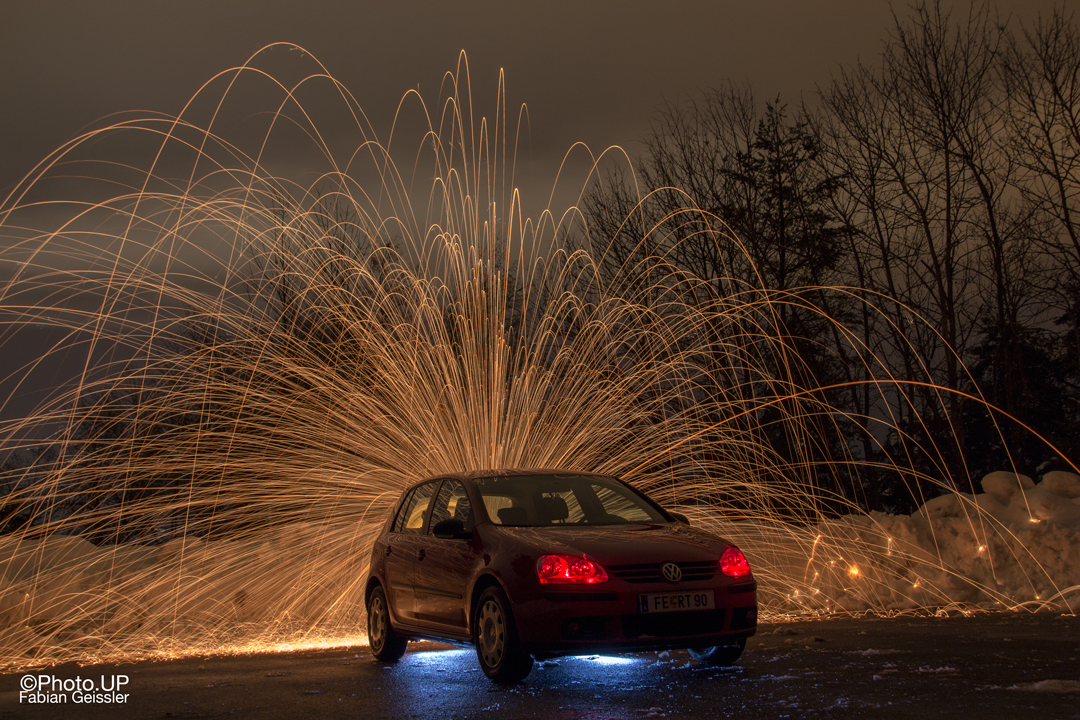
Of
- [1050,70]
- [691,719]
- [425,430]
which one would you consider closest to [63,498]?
[425,430]

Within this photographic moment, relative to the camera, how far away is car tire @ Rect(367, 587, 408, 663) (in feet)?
27.1

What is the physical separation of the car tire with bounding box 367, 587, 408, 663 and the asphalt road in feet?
0.43

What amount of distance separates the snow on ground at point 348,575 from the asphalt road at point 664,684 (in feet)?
7.09

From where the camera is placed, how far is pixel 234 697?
21.5ft

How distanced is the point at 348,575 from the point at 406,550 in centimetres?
368

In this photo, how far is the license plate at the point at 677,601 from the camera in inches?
250

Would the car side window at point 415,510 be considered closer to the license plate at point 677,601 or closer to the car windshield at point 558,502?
the car windshield at point 558,502

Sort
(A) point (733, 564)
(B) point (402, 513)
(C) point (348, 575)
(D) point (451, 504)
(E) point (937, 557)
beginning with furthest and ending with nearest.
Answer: (E) point (937, 557)
(C) point (348, 575)
(B) point (402, 513)
(D) point (451, 504)
(A) point (733, 564)

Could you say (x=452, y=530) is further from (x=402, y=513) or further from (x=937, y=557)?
(x=937, y=557)

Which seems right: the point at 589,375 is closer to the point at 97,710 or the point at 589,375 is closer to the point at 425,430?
the point at 425,430

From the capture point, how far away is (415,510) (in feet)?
28.2

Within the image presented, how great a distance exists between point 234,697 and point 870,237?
19197 millimetres

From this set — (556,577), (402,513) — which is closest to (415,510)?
(402,513)

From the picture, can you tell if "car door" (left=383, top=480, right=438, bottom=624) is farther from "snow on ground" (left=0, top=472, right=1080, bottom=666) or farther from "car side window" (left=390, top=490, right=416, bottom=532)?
"snow on ground" (left=0, top=472, right=1080, bottom=666)
